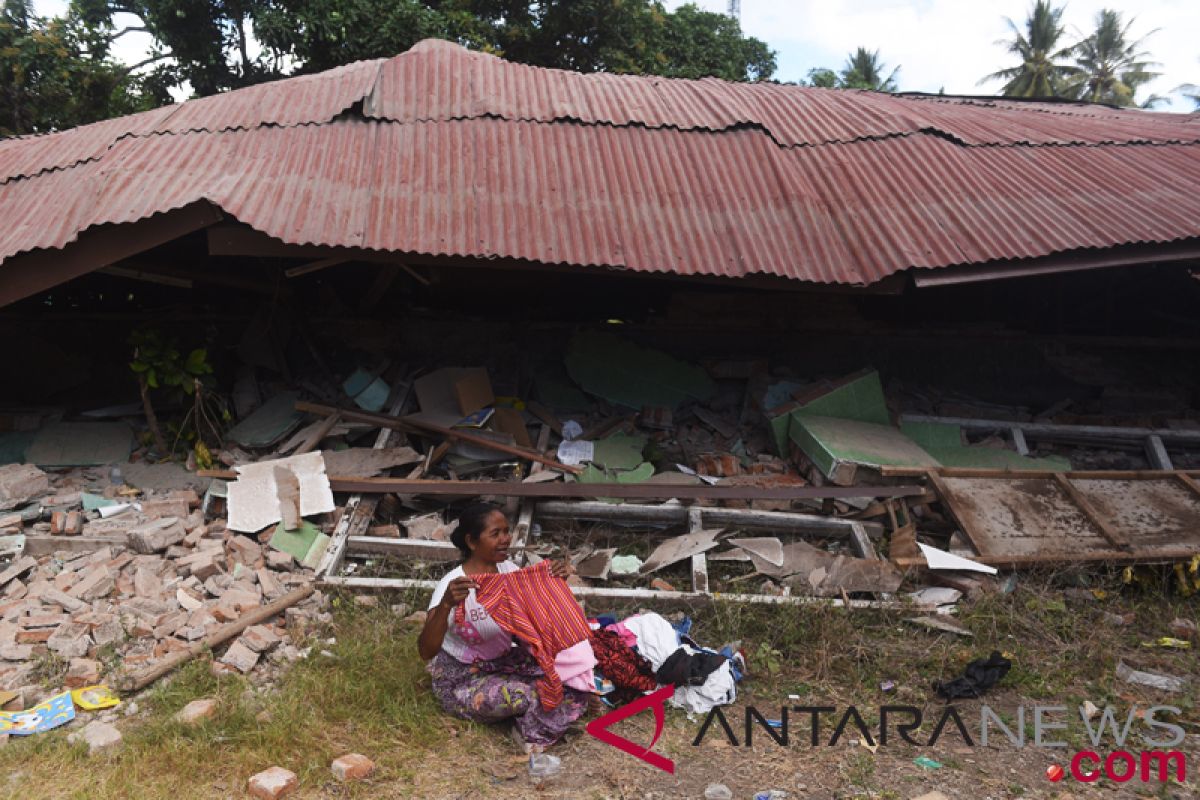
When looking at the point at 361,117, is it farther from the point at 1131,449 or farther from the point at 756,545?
the point at 1131,449

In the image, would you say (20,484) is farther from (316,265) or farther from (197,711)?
(197,711)

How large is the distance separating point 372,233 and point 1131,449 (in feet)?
22.4

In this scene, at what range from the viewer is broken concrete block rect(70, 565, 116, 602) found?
4.76 metres

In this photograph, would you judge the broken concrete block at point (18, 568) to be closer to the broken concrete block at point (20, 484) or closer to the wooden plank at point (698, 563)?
the broken concrete block at point (20, 484)

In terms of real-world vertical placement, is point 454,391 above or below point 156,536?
above

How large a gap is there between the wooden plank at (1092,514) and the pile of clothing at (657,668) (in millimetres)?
3073

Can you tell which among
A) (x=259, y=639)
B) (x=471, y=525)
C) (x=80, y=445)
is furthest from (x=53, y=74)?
(x=471, y=525)

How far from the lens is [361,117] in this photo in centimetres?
687

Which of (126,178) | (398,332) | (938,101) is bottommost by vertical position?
(398,332)

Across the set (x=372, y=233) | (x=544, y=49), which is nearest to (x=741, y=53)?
(x=544, y=49)

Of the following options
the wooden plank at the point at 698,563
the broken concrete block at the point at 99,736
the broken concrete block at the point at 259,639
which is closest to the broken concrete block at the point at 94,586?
the broken concrete block at the point at 259,639

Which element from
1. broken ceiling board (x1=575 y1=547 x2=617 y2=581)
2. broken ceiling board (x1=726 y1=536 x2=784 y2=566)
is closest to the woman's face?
broken ceiling board (x1=575 y1=547 x2=617 y2=581)

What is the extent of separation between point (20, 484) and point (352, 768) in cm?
420

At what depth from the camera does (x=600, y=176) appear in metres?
6.67
